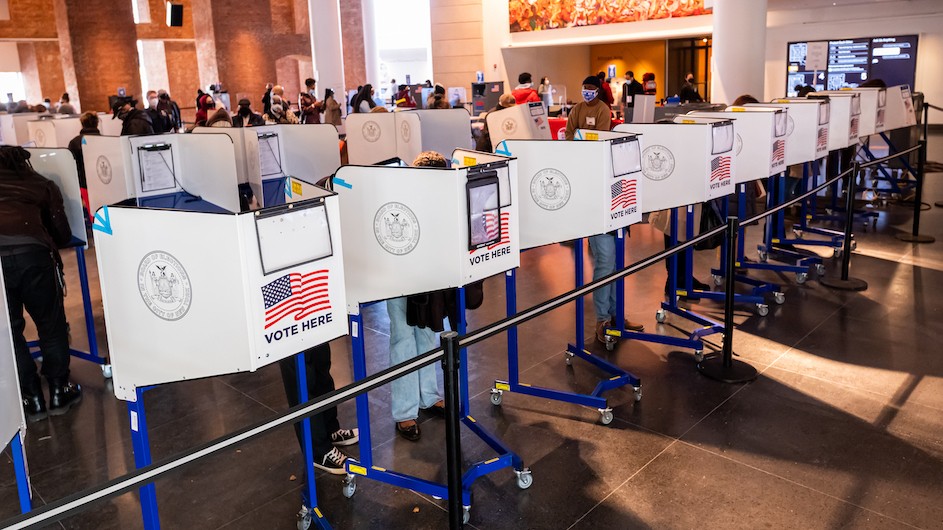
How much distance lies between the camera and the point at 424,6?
27.0 metres

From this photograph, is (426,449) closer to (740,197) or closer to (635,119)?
(740,197)

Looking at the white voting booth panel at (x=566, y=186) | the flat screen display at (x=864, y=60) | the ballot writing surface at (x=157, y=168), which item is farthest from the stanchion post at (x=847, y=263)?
the flat screen display at (x=864, y=60)

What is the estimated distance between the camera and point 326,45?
19422 millimetres

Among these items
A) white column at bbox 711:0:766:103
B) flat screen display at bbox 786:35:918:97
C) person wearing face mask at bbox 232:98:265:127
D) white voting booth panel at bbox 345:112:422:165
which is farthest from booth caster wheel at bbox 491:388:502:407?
flat screen display at bbox 786:35:918:97

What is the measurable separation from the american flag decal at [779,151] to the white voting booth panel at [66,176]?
16.4 ft

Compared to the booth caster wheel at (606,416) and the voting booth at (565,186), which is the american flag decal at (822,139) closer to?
the voting booth at (565,186)

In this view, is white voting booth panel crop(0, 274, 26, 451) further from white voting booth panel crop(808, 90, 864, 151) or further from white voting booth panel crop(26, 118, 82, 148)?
white voting booth panel crop(26, 118, 82, 148)

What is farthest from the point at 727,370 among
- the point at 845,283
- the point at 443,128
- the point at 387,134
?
the point at 443,128

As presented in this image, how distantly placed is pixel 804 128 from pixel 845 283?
134 cm

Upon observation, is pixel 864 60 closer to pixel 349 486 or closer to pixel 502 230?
pixel 502 230

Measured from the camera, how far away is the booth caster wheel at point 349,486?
134 inches

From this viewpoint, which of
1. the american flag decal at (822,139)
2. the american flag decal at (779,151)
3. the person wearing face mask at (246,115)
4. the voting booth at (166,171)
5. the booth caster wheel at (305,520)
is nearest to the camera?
the booth caster wheel at (305,520)

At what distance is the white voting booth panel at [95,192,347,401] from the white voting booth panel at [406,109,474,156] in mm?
6089

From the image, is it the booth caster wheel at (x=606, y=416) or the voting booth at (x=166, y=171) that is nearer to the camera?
the booth caster wheel at (x=606, y=416)
